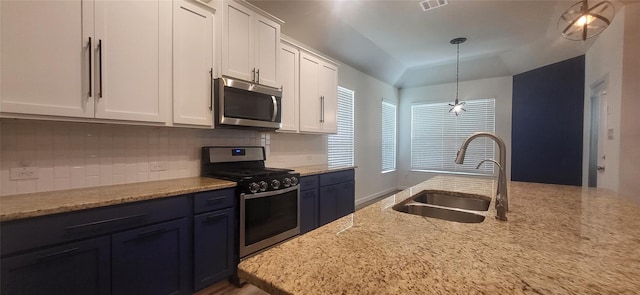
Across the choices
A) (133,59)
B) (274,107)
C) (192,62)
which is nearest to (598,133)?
(274,107)

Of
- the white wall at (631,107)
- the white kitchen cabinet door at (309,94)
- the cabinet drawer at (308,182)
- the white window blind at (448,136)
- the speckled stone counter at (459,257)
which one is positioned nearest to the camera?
the speckled stone counter at (459,257)

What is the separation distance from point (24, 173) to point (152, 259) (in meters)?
0.93

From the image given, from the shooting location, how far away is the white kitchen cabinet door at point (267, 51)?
101 inches

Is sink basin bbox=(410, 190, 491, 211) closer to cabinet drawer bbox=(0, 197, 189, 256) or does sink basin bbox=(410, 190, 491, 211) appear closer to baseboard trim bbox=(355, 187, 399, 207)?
cabinet drawer bbox=(0, 197, 189, 256)

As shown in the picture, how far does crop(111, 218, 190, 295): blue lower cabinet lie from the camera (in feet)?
4.93

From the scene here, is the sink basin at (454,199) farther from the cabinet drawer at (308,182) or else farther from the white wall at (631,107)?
the white wall at (631,107)

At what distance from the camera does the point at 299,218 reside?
2699mm

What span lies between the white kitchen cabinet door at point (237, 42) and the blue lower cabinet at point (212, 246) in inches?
49.6

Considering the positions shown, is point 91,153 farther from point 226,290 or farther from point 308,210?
point 308,210

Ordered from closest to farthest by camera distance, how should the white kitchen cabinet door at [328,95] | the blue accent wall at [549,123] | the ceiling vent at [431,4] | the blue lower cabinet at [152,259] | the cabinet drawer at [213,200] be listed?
the blue lower cabinet at [152,259] → the cabinet drawer at [213,200] → the ceiling vent at [431,4] → the white kitchen cabinet door at [328,95] → the blue accent wall at [549,123]

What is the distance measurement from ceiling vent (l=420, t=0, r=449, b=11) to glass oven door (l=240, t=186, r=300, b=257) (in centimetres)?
258

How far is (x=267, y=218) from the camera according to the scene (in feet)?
7.67

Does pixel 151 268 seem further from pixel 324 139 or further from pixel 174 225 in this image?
pixel 324 139

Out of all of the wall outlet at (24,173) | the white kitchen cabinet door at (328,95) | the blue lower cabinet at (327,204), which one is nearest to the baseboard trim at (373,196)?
the blue lower cabinet at (327,204)
